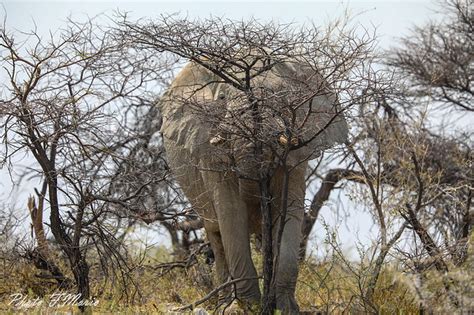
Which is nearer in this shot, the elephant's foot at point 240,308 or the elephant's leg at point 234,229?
the elephant's foot at point 240,308

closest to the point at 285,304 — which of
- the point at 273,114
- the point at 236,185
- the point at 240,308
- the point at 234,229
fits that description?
the point at 240,308

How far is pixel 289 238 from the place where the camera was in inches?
318

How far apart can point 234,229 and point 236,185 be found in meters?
0.30

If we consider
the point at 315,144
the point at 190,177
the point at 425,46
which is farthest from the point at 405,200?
the point at 425,46

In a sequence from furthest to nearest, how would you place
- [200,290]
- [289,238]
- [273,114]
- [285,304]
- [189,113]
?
1. [200,290]
2. [189,113]
3. [289,238]
4. [285,304]
5. [273,114]

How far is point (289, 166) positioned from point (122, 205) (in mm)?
1137

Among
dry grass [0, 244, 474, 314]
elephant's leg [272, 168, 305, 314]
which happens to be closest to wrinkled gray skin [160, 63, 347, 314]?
elephant's leg [272, 168, 305, 314]

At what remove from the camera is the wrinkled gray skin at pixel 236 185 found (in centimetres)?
794

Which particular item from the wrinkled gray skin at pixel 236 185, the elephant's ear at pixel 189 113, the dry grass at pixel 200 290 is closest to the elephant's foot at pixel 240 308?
A: the wrinkled gray skin at pixel 236 185

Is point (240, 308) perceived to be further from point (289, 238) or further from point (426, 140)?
point (426, 140)

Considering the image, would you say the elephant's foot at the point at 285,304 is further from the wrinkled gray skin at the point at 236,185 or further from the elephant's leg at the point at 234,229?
the elephant's leg at the point at 234,229

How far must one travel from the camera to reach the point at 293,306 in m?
7.95

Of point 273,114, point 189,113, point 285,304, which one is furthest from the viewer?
point 189,113

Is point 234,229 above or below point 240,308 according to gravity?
above
